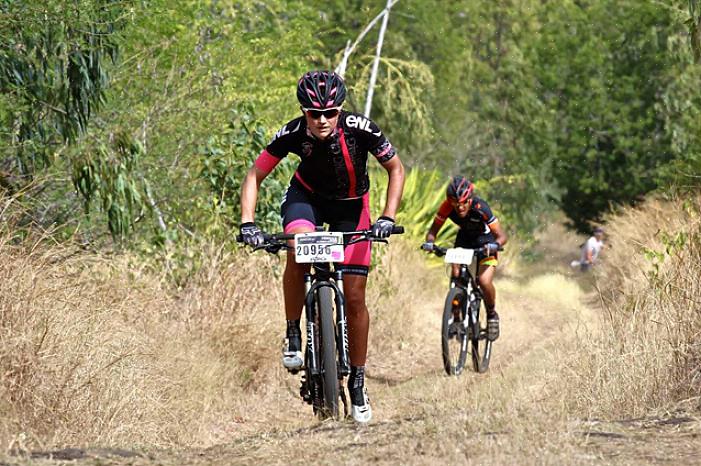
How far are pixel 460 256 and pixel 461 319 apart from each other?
67 centimetres

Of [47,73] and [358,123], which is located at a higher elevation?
[47,73]

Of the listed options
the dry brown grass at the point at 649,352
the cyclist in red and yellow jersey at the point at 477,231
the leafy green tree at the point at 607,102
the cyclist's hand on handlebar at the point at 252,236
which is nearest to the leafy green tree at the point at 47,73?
the cyclist's hand on handlebar at the point at 252,236

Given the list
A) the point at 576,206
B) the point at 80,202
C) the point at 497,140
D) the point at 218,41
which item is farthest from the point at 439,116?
the point at 80,202

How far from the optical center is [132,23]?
10.5 metres

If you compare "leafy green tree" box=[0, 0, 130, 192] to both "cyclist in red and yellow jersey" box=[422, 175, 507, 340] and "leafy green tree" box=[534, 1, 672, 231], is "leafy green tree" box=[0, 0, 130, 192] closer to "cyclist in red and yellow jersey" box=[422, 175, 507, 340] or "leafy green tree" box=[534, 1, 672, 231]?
"cyclist in red and yellow jersey" box=[422, 175, 507, 340]

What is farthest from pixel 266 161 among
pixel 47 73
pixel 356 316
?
pixel 47 73

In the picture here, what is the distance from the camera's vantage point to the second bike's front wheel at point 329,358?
7262mm

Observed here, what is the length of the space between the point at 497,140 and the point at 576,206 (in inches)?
146

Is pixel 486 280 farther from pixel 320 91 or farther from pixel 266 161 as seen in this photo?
pixel 320 91

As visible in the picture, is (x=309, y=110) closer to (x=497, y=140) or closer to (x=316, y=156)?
(x=316, y=156)

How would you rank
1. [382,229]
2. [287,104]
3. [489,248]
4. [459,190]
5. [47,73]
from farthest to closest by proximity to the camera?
[287,104] → [489,248] → [459,190] → [47,73] → [382,229]

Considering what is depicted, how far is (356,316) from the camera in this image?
7.59m

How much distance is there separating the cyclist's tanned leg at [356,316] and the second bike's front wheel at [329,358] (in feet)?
0.70

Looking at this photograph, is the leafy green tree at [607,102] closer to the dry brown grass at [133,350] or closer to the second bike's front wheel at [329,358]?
the dry brown grass at [133,350]
